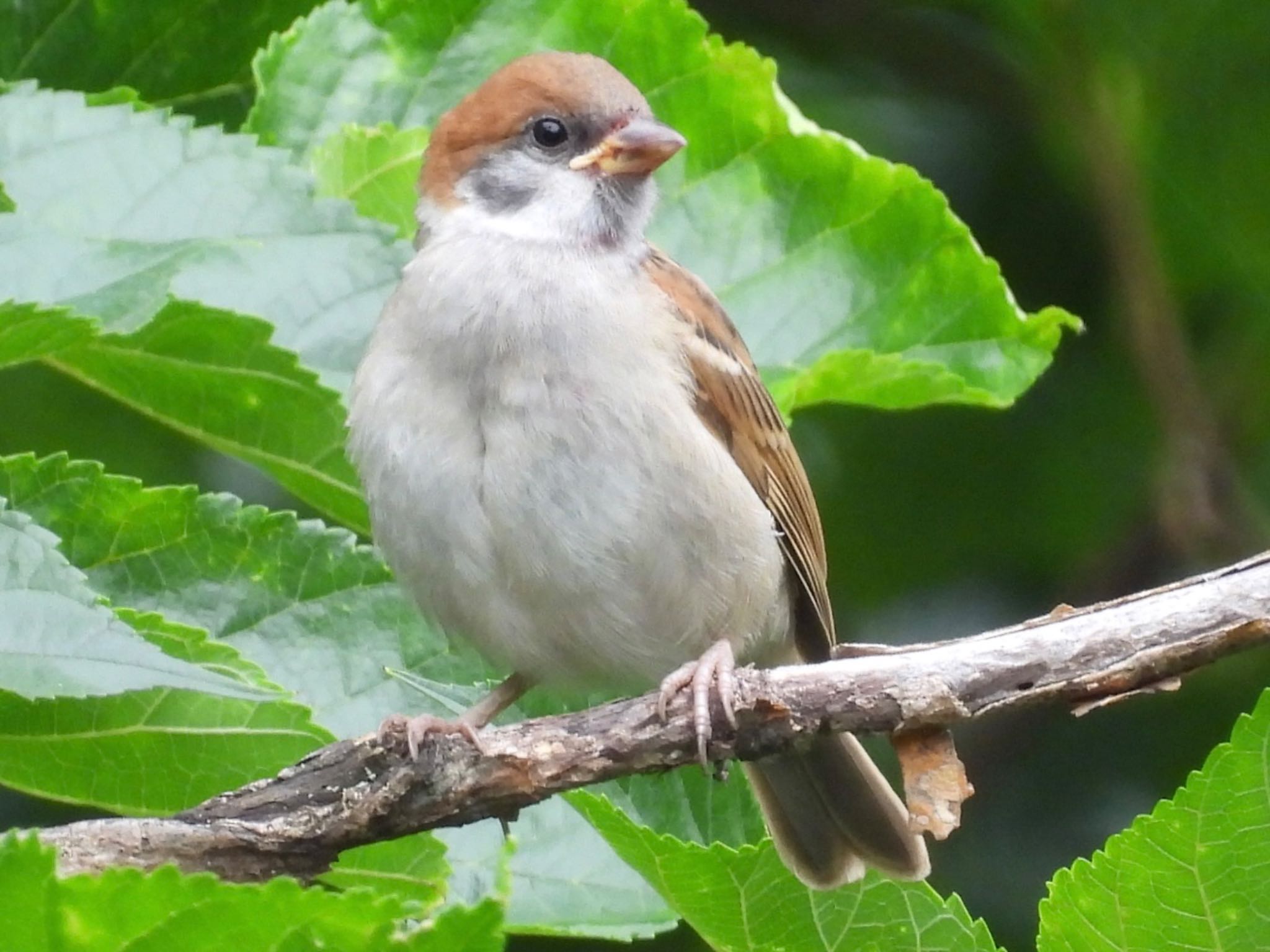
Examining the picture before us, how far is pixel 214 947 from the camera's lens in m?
1.62

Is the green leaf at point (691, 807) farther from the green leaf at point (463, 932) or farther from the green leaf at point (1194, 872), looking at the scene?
the green leaf at point (463, 932)

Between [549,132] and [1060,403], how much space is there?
1.56m

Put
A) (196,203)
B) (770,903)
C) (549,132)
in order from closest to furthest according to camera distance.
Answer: (770,903)
(196,203)
(549,132)

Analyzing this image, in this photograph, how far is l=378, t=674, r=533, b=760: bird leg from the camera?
2.19 meters

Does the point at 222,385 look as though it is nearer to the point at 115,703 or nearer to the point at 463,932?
the point at 115,703

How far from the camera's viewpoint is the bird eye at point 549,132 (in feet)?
11.1

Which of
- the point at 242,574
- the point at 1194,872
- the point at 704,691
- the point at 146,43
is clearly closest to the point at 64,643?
the point at 242,574

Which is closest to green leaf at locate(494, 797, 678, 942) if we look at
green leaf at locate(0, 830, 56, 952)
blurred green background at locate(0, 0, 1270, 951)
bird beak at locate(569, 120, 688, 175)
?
green leaf at locate(0, 830, 56, 952)

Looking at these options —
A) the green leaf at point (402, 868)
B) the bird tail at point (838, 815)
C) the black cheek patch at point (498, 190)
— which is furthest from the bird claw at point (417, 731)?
the black cheek patch at point (498, 190)

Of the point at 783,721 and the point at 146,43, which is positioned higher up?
the point at 146,43

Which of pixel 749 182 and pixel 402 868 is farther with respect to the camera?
pixel 749 182

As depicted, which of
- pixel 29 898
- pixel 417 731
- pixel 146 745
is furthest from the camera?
pixel 146 745

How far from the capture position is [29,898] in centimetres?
160

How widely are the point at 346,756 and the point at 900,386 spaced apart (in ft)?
4.10
